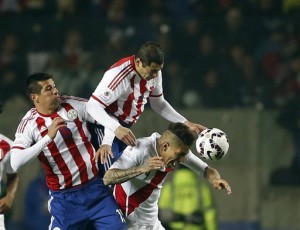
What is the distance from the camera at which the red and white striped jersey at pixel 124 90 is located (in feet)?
27.9

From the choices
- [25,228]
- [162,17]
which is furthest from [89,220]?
[162,17]

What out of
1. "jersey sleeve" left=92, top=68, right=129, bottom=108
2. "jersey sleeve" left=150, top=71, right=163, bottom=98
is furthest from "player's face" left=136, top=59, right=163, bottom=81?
"jersey sleeve" left=150, top=71, right=163, bottom=98

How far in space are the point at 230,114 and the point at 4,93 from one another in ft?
7.60

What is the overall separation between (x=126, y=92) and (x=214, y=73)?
3.58 m

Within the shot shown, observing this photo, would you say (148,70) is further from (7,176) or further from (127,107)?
(7,176)

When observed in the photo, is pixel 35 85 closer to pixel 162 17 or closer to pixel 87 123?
pixel 87 123

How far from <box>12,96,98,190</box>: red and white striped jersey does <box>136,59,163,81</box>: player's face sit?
0.54 metres

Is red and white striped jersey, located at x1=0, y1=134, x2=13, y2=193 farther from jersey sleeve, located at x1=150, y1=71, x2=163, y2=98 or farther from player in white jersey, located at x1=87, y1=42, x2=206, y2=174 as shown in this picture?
jersey sleeve, located at x1=150, y1=71, x2=163, y2=98

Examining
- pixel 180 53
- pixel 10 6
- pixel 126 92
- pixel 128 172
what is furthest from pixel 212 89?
pixel 128 172

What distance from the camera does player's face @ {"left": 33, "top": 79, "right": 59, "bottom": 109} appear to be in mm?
8570

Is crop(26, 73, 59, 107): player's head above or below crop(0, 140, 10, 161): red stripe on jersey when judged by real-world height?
above

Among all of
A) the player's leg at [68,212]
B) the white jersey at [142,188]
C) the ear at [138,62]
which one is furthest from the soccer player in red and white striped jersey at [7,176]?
the ear at [138,62]

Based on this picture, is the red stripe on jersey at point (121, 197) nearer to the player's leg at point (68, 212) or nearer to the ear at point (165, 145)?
the player's leg at point (68, 212)

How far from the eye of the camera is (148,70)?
838cm
